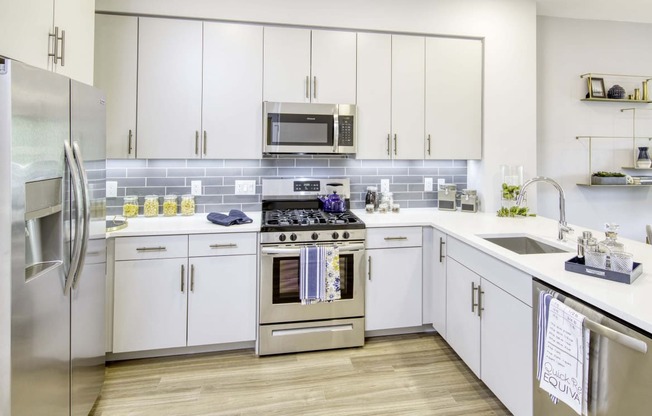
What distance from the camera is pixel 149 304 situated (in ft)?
8.23

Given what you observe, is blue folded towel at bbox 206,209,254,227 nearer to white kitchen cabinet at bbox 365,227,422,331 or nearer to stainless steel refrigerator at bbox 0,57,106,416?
stainless steel refrigerator at bbox 0,57,106,416

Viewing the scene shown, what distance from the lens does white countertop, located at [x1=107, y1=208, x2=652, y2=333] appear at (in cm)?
127

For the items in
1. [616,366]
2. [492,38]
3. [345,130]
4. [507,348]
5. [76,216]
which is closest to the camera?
[616,366]

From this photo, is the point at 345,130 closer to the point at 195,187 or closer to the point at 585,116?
the point at 195,187

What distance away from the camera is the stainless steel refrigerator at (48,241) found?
1261mm

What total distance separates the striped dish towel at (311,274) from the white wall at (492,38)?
1.62 m

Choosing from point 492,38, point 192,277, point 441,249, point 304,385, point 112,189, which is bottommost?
point 304,385

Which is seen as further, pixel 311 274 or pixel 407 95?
pixel 407 95

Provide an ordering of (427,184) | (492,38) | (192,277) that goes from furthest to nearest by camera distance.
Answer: (427,184), (492,38), (192,277)

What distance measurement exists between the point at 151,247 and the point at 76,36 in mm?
1279

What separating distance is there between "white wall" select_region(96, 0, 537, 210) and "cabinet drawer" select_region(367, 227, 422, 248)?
85 cm

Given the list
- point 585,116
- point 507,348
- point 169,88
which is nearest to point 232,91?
point 169,88

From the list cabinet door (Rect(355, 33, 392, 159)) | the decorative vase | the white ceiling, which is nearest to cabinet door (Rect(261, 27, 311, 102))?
cabinet door (Rect(355, 33, 392, 159))

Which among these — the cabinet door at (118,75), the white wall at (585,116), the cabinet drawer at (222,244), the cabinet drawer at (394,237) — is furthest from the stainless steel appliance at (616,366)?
the cabinet door at (118,75)
